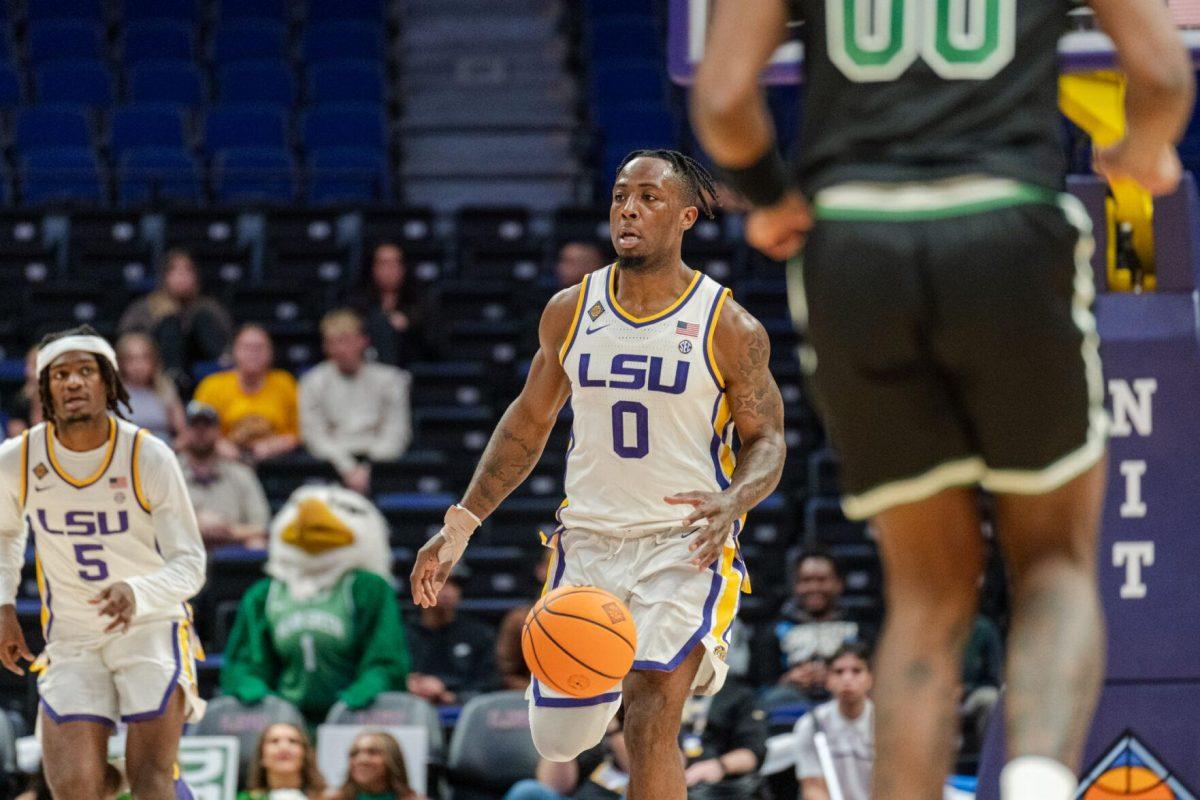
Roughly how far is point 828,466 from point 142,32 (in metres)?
8.90

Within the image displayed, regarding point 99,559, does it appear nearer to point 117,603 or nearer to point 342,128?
point 117,603

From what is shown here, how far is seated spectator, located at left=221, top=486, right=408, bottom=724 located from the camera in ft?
32.6

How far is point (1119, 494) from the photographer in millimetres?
5609

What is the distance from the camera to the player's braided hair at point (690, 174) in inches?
240

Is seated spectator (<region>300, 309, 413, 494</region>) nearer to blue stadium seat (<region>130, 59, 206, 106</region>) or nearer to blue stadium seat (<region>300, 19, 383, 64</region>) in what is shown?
blue stadium seat (<region>130, 59, 206, 106</region>)

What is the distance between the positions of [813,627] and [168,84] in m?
9.59

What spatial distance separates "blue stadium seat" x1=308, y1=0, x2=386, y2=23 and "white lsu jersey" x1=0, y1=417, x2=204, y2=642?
1177cm

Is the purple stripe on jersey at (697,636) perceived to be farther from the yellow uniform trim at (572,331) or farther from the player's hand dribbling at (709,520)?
the yellow uniform trim at (572,331)

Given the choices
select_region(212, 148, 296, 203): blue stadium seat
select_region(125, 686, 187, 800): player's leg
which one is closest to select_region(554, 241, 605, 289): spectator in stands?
select_region(212, 148, 296, 203): blue stadium seat

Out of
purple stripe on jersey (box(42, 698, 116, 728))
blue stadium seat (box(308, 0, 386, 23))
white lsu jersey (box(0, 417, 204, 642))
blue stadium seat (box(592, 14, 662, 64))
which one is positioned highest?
blue stadium seat (box(308, 0, 386, 23))

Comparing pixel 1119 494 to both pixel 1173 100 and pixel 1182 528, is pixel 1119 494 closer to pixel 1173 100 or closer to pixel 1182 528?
pixel 1182 528

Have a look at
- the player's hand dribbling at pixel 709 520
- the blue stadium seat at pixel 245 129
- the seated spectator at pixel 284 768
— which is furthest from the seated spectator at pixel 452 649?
the blue stadium seat at pixel 245 129

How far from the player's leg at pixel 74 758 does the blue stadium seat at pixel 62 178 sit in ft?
31.8

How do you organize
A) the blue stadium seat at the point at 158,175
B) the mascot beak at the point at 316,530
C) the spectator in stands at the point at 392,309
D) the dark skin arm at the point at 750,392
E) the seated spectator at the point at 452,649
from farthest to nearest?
1. the blue stadium seat at the point at 158,175
2. the spectator in stands at the point at 392,309
3. the seated spectator at the point at 452,649
4. the mascot beak at the point at 316,530
5. the dark skin arm at the point at 750,392
